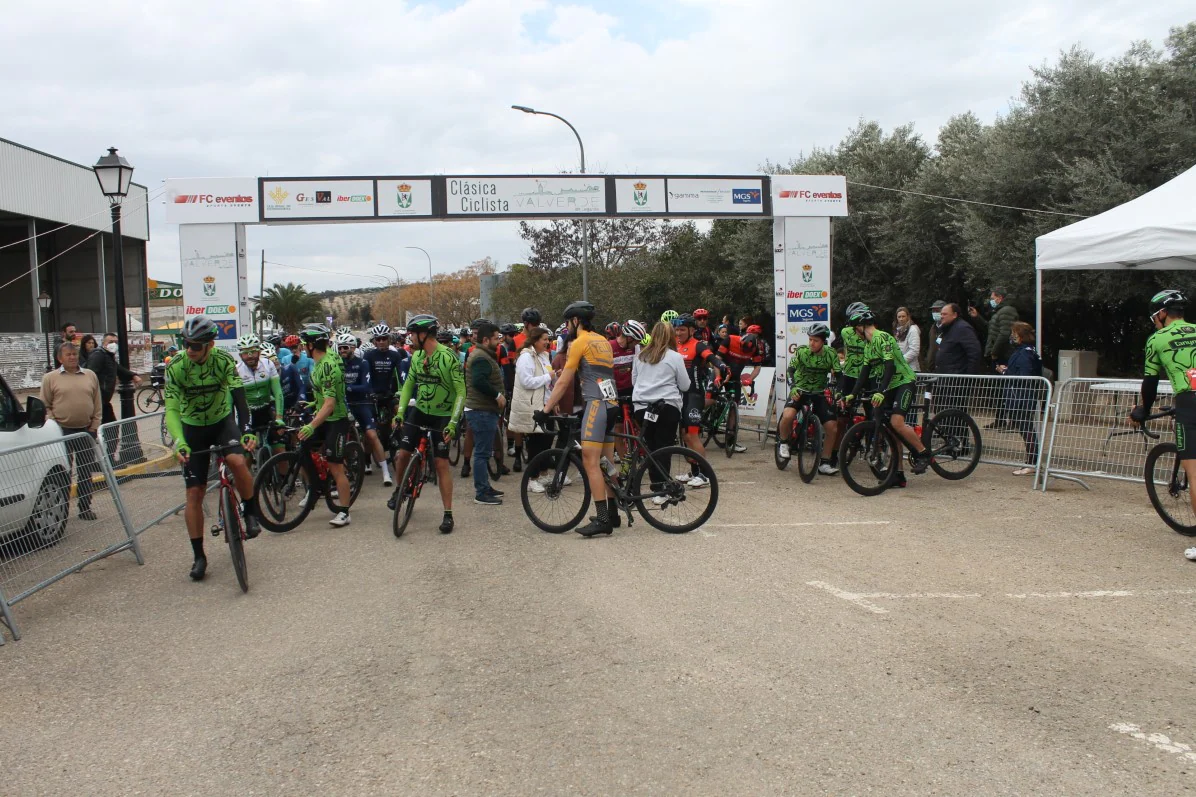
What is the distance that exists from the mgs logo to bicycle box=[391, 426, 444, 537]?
8.06 meters

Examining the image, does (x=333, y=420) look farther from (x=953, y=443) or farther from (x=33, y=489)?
(x=953, y=443)

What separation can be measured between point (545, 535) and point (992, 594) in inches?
141

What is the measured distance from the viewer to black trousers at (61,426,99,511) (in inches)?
283

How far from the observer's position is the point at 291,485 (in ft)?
27.8

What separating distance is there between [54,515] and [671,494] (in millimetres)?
4677

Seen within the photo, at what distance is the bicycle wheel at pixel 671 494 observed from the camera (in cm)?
764

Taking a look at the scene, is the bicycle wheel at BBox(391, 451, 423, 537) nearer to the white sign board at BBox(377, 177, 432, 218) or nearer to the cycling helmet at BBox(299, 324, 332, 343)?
the cycling helmet at BBox(299, 324, 332, 343)

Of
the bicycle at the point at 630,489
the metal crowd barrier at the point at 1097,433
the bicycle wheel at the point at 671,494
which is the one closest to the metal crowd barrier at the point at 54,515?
the bicycle at the point at 630,489

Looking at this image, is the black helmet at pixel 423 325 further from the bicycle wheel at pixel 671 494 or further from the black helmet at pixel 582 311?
the bicycle wheel at pixel 671 494

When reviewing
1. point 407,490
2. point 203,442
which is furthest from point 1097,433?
point 203,442

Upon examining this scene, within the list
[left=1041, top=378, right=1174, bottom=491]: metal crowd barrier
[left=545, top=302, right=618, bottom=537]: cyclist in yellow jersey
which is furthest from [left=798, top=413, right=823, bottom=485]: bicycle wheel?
[left=545, top=302, right=618, bottom=537]: cyclist in yellow jersey

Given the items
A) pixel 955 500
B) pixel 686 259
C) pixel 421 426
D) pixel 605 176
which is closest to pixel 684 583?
pixel 421 426

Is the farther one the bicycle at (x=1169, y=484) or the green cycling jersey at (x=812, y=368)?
the green cycling jersey at (x=812, y=368)

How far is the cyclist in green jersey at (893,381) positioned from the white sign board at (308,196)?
8.59m
